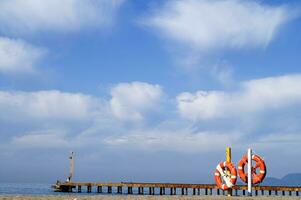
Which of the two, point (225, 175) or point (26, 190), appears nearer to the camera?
point (225, 175)

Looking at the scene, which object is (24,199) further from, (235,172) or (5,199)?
(235,172)

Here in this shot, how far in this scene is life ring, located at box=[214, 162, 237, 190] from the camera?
33844mm

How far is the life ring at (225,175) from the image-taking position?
3384 cm

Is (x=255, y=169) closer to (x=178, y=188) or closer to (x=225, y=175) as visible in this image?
(x=225, y=175)

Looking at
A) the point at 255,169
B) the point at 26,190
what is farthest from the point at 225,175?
the point at 26,190

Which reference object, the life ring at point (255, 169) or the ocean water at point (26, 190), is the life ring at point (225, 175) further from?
the ocean water at point (26, 190)

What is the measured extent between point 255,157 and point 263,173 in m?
1.38

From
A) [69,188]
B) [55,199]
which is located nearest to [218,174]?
[55,199]

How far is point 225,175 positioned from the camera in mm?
34562

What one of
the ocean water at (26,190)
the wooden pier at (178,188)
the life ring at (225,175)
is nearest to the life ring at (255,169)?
the life ring at (225,175)

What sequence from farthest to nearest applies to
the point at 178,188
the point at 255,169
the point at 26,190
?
1. the point at 26,190
2. the point at 178,188
3. the point at 255,169

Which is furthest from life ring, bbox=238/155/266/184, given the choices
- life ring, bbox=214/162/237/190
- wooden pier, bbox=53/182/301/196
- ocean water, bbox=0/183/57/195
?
ocean water, bbox=0/183/57/195

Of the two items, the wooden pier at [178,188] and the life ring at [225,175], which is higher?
the life ring at [225,175]

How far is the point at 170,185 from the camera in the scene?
183ft
